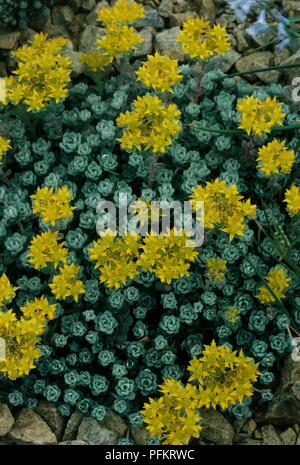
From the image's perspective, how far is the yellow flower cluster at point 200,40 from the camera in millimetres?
3959

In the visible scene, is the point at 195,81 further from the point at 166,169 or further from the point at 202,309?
the point at 202,309

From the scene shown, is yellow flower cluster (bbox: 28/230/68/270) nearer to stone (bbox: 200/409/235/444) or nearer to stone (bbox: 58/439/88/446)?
stone (bbox: 58/439/88/446)

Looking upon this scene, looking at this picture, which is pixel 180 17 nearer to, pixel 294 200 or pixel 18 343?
pixel 294 200

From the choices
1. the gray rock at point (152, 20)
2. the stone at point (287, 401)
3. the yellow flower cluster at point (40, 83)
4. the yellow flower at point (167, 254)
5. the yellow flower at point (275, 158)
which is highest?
the gray rock at point (152, 20)

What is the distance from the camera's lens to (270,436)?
359 centimetres

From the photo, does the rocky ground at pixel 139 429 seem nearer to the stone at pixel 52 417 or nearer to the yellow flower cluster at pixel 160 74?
the stone at pixel 52 417

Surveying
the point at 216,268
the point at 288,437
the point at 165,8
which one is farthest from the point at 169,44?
the point at 288,437

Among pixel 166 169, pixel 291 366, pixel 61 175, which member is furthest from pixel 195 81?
pixel 291 366

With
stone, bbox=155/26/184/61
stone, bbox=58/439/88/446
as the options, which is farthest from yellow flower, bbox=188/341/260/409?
stone, bbox=155/26/184/61

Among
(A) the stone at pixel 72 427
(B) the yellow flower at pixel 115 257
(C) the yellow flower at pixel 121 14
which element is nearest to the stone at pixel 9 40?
(C) the yellow flower at pixel 121 14

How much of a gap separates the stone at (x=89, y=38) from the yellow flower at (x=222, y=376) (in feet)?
8.30

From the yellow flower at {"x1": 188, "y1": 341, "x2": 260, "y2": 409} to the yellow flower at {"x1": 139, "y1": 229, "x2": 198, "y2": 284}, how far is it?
0.42 metres

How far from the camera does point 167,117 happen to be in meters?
3.63

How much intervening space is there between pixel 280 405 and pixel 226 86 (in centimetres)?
205
